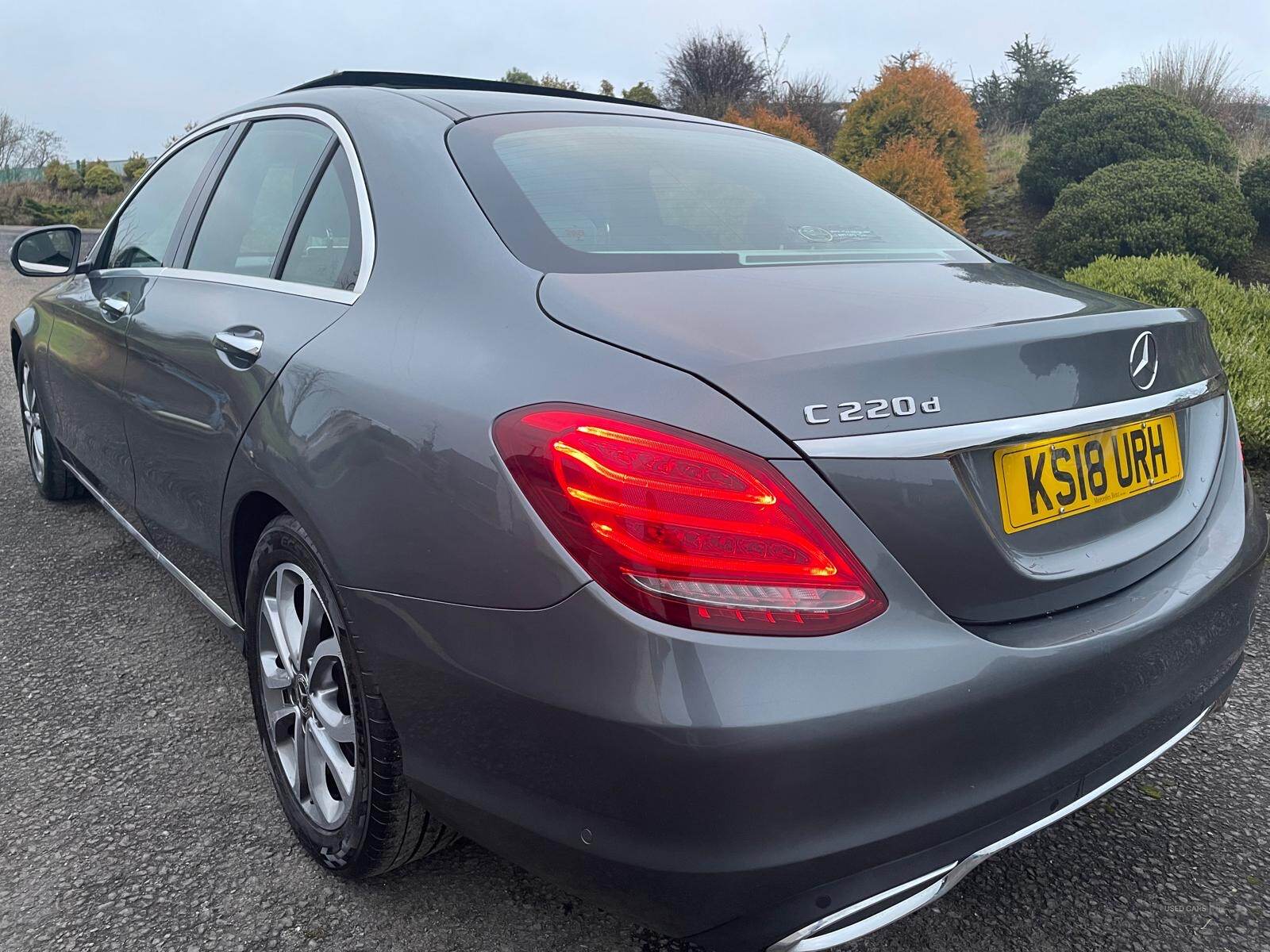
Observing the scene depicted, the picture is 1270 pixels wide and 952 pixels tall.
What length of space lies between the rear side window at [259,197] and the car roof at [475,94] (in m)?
0.20

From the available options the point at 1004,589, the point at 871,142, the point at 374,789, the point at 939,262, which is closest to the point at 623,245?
the point at 939,262

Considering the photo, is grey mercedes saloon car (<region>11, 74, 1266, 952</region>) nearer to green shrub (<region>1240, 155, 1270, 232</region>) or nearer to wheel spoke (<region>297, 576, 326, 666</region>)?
wheel spoke (<region>297, 576, 326, 666</region>)

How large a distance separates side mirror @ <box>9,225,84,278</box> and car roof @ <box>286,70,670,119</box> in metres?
1.59

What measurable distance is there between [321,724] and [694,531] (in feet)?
3.40

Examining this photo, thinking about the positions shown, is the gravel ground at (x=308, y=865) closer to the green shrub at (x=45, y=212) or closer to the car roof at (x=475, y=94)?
the car roof at (x=475, y=94)

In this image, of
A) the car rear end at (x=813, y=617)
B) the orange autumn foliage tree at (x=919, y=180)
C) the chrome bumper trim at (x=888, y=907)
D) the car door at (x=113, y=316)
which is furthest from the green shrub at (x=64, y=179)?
the chrome bumper trim at (x=888, y=907)

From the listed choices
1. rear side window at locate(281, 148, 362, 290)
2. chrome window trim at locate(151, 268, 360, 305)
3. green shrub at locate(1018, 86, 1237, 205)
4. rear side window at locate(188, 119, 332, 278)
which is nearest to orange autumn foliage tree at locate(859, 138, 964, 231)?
green shrub at locate(1018, 86, 1237, 205)

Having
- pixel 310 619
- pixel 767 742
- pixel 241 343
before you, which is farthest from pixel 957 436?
pixel 241 343

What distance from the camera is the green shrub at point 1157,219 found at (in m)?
7.72

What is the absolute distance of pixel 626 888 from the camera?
54.2 inches

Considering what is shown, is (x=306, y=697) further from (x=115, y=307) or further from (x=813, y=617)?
(x=115, y=307)

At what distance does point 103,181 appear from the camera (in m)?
28.0

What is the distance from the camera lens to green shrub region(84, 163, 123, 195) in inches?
1104

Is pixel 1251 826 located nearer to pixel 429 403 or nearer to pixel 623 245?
pixel 623 245
